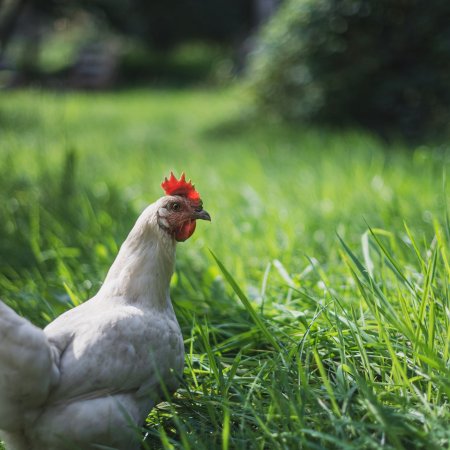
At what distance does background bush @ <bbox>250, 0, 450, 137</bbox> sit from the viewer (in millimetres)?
6785

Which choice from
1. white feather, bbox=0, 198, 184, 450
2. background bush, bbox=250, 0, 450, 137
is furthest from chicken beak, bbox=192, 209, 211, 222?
background bush, bbox=250, 0, 450, 137

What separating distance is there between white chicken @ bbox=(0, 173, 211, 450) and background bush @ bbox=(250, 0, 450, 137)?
17.8ft

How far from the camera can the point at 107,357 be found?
5.67 ft

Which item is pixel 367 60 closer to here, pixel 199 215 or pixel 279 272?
pixel 279 272

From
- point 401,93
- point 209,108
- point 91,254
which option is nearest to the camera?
point 91,254

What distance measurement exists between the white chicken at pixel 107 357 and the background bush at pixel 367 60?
5.44 metres

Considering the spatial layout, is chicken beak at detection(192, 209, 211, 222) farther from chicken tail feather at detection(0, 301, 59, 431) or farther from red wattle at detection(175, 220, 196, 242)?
chicken tail feather at detection(0, 301, 59, 431)

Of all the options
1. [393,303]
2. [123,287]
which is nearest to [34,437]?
[123,287]

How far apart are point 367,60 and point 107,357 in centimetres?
600

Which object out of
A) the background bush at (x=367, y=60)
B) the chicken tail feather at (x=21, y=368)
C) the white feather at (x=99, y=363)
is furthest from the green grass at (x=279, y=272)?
the background bush at (x=367, y=60)

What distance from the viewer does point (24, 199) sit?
13.7 ft

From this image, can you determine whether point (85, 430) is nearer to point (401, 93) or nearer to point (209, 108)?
point (401, 93)

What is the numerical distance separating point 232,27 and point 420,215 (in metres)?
19.0

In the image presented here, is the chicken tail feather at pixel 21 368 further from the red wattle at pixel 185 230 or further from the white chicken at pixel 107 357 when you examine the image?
the red wattle at pixel 185 230
